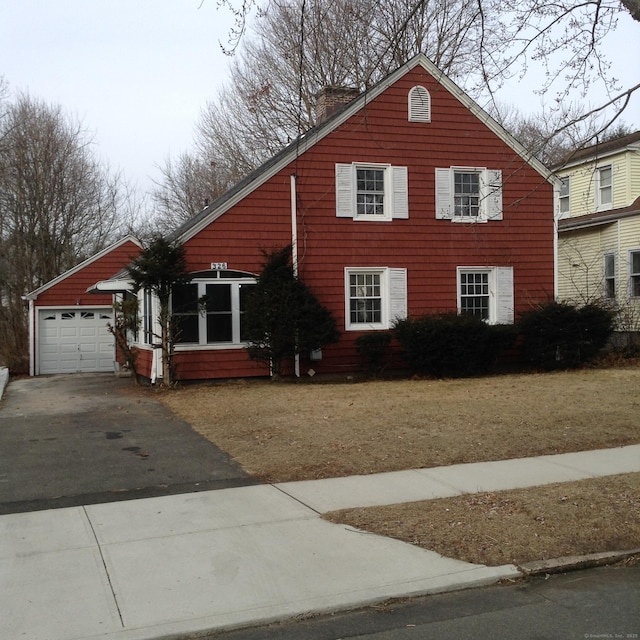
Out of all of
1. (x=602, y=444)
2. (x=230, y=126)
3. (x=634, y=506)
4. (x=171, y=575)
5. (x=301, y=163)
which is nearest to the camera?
(x=171, y=575)

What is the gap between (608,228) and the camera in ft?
84.3

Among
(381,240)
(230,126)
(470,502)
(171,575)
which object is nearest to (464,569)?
(470,502)

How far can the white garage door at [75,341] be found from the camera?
80.5 ft

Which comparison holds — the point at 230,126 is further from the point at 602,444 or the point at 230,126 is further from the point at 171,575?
the point at 171,575

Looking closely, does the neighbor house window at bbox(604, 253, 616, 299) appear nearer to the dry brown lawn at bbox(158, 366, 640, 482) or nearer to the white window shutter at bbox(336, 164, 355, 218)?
the dry brown lawn at bbox(158, 366, 640, 482)

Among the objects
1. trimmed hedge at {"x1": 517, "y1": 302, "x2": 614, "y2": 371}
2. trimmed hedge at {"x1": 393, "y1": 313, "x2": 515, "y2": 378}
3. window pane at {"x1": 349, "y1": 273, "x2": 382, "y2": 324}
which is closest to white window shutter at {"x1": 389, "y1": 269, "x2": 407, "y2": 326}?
window pane at {"x1": 349, "y1": 273, "x2": 382, "y2": 324}

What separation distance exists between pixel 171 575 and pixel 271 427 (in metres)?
5.71

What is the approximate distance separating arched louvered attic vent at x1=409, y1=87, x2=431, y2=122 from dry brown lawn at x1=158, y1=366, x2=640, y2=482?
726 cm

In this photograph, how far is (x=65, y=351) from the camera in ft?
81.2

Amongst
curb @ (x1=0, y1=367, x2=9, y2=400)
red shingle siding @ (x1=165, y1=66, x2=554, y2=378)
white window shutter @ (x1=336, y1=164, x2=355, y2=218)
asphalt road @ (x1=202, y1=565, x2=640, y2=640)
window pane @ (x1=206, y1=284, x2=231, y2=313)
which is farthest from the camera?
curb @ (x1=0, y1=367, x2=9, y2=400)

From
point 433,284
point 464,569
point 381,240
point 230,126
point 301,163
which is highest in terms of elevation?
point 230,126

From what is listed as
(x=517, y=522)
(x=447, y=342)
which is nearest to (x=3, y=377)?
(x=447, y=342)

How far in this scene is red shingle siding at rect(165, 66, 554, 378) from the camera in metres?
Answer: 17.4

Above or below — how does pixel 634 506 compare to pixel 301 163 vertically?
below
